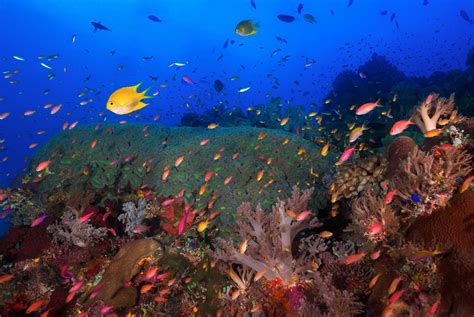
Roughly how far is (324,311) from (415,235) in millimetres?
1578

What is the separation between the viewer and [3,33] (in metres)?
79.0

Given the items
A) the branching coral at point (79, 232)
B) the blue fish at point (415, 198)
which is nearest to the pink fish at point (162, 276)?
the branching coral at point (79, 232)

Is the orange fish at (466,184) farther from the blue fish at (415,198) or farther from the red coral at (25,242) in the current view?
the red coral at (25,242)

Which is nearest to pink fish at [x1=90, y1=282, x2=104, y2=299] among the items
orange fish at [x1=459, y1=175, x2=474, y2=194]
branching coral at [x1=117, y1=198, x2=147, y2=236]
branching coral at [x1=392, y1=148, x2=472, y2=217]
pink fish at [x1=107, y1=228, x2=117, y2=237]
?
pink fish at [x1=107, y1=228, x2=117, y2=237]

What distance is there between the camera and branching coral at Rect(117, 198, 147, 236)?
7.47m

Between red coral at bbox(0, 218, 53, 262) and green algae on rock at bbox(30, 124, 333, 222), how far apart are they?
140 centimetres

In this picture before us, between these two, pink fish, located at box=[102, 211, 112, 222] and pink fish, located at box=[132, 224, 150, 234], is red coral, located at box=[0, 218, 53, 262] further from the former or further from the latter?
pink fish, located at box=[132, 224, 150, 234]

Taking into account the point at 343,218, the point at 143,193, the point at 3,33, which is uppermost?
the point at 343,218

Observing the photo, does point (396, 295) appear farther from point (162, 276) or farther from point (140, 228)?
point (140, 228)

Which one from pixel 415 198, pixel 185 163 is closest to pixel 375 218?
pixel 415 198

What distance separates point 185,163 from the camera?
8.46 meters

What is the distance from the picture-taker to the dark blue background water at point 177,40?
282 feet

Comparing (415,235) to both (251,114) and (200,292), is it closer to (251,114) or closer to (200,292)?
(200,292)

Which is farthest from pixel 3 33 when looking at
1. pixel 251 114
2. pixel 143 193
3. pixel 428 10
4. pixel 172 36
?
pixel 428 10
